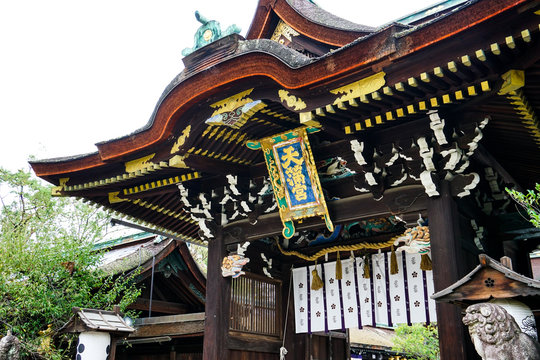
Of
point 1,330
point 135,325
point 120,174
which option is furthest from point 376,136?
point 1,330

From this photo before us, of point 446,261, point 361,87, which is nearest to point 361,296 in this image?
point 446,261

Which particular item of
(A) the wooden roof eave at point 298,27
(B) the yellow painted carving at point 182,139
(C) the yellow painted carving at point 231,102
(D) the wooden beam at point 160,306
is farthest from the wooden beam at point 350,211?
(D) the wooden beam at point 160,306

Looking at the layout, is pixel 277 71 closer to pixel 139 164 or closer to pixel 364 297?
pixel 139 164

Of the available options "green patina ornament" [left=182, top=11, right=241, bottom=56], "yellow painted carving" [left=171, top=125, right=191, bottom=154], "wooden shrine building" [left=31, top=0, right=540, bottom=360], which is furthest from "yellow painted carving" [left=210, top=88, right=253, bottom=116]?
"green patina ornament" [left=182, top=11, right=241, bottom=56]

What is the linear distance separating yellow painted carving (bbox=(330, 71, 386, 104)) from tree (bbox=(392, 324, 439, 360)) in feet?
34.7

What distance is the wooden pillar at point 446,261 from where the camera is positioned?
5.06 metres

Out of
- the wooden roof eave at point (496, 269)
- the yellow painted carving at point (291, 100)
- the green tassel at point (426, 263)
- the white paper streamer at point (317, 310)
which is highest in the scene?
the yellow painted carving at point (291, 100)

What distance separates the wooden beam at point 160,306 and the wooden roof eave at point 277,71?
4503 millimetres

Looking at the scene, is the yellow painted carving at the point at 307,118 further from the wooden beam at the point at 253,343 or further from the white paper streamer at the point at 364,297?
the white paper streamer at the point at 364,297

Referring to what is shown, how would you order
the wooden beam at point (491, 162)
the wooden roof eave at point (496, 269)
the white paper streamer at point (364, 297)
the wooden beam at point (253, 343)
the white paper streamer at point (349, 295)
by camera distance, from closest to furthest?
the wooden roof eave at point (496, 269) → the wooden beam at point (491, 162) → the wooden beam at point (253, 343) → the white paper streamer at point (364, 297) → the white paper streamer at point (349, 295)

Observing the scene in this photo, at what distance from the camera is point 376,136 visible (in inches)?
238

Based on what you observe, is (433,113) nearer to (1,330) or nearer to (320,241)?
(320,241)

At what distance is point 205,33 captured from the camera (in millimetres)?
6711

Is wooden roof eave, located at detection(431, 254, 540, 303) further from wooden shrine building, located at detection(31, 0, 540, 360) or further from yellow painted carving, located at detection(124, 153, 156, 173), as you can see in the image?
yellow painted carving, located at detection(124, 153, 156, 173)
